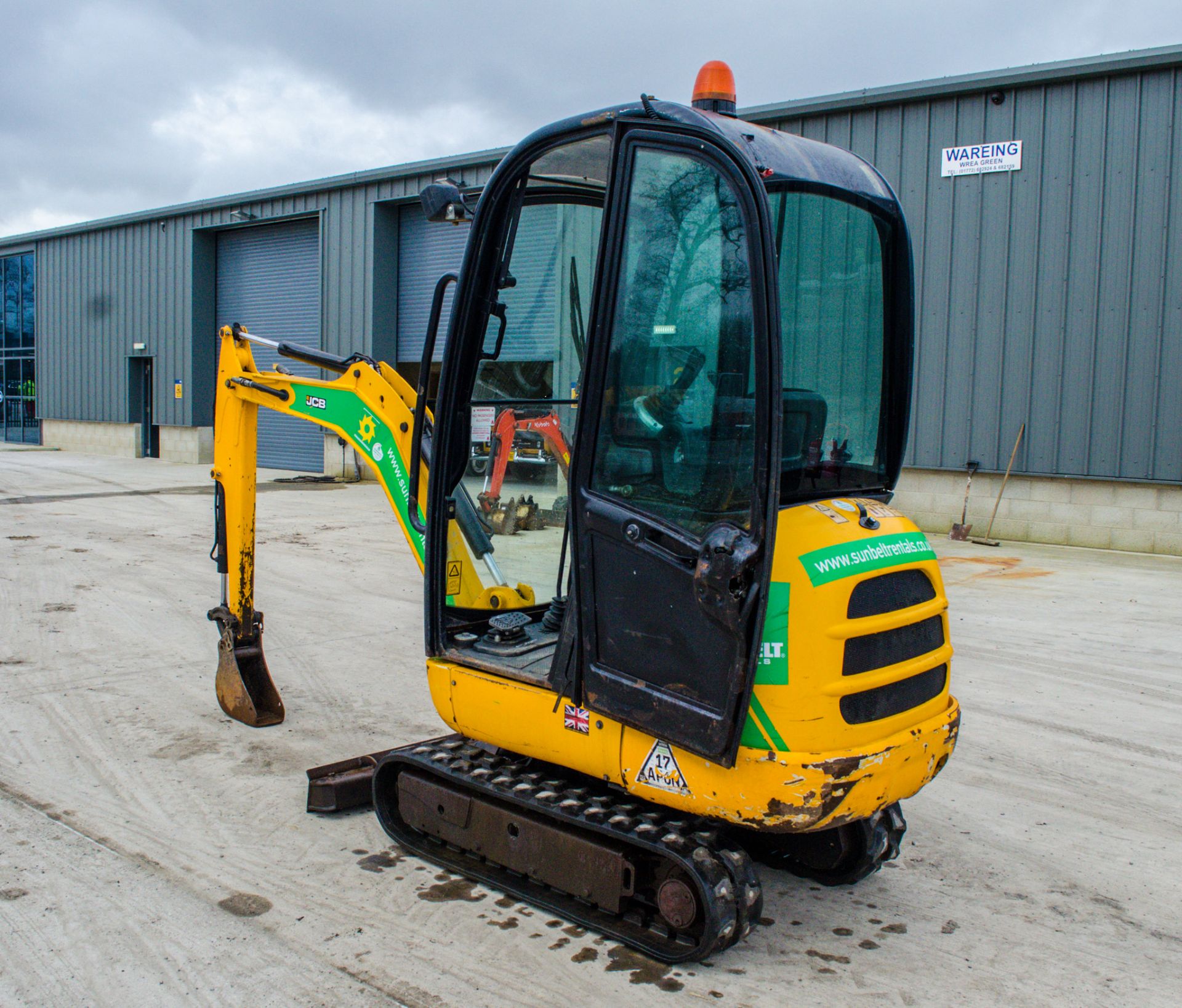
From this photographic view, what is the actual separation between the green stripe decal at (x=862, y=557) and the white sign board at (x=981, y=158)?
12.5 metres

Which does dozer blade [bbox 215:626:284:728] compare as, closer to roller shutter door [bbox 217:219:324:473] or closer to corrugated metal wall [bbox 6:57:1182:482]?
corrugated metal wall [bbox 6:57:1182:482]

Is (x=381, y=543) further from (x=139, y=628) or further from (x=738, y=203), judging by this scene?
(x=738, y=203)

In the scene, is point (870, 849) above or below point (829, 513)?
below

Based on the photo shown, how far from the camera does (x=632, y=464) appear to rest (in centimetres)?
330

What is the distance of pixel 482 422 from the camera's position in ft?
13.2

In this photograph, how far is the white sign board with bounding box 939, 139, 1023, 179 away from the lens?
14.1 metres

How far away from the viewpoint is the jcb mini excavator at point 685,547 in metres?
3.06

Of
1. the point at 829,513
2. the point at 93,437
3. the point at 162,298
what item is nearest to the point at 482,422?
the point at 829,513

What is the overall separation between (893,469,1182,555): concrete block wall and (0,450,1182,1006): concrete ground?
17.1 ft

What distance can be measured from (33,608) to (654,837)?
697cm

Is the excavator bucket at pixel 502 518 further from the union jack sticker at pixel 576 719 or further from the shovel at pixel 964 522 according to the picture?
the shovel at pixel 964 522

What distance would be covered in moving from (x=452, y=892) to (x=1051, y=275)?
1286 cm

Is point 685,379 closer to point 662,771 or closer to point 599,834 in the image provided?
point 662,771

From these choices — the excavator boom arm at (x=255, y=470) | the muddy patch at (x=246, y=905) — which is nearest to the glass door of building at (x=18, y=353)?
the excavator boom arm at (x=255, y=470)
